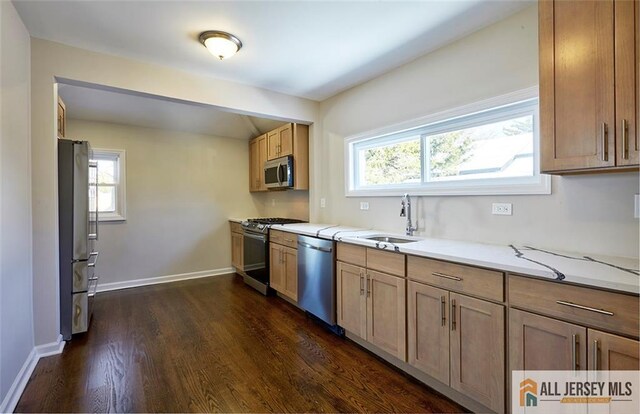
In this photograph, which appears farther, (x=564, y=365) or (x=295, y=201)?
(x=295, y=201)

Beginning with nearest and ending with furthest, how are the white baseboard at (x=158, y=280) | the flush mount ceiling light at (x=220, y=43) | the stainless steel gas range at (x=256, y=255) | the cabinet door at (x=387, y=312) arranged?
the cabinet door at (x=387, y=312), the flush mount ceiling light at (x=220, y=43), the stainless steel gas range at (x=256, y=255), the white baseboard at (x=158, y=280)

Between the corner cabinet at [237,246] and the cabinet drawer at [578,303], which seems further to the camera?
the corner cabinet at [237,246]

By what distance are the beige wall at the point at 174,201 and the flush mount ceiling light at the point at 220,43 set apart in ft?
7.20

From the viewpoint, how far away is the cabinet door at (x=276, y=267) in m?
3.44

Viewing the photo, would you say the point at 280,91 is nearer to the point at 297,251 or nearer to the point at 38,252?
the point at 297,251

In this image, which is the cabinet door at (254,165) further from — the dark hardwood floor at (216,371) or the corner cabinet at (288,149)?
the dark hardwood floor at (216,371)

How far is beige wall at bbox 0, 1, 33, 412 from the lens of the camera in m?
1.69

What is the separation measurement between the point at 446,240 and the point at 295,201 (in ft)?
8.35

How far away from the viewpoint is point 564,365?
127cm

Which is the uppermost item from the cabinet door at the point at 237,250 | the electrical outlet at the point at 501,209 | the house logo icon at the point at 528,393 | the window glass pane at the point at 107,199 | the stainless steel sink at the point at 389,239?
the window glass pane at the point at 107,199

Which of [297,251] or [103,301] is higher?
[297,251]

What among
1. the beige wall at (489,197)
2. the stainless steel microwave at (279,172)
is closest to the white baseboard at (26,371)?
the stainless steel microwave at (279,172)

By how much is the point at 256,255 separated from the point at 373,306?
2158mm

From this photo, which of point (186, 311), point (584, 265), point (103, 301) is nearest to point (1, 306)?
point (186, 311)
